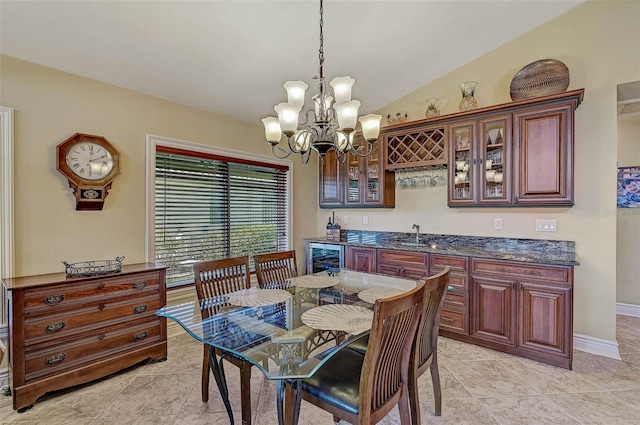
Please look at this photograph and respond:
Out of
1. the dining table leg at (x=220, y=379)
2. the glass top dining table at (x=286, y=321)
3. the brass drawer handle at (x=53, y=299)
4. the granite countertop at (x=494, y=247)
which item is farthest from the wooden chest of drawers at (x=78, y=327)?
the granite countertop at (x=494, y=247)

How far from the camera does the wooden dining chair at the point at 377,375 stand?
1.29 metres

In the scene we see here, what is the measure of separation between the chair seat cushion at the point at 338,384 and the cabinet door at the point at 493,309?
1.80 metres

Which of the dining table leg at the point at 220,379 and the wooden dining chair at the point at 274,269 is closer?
the dining table leg at the point at 220,379

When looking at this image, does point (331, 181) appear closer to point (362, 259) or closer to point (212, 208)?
point (362, 259)

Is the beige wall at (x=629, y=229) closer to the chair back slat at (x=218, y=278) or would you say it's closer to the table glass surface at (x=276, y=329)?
the table glass surface at (x=276, y=329)

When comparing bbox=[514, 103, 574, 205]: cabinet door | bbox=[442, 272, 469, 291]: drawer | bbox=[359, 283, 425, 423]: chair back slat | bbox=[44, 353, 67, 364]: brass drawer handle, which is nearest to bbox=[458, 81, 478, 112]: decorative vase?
bbox=[514, 103, 574, 205]: cabinet door

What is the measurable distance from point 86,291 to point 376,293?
2.18m

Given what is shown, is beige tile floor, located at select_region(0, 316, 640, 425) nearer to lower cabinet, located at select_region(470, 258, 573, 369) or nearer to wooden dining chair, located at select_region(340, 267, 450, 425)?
lower cabinet, located at select_region(470, 258, 573, 369)

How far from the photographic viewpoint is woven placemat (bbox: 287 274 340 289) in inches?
95.8

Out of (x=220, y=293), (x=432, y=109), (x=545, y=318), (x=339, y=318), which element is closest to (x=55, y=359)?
(x=220, y=293)

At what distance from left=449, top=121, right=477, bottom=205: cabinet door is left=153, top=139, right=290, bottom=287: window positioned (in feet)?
7.35

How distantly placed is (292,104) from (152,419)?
2.25 metres

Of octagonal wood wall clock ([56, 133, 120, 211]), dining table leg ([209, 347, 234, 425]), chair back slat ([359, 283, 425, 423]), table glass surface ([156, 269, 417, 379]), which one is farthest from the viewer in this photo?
octagonal wood wall clock ([56, 133, 120, 211])

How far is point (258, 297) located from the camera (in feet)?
7.07
